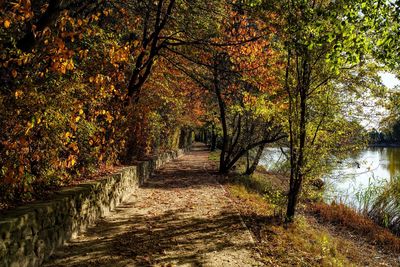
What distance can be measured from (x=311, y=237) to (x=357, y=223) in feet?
19.0

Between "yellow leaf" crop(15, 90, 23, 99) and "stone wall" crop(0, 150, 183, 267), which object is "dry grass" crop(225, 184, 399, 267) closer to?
"stone wall" crop(0, 150, 183, 267)

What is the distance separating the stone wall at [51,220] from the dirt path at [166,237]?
262 mm

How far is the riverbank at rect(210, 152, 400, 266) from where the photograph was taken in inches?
282

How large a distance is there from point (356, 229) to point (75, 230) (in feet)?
36.1

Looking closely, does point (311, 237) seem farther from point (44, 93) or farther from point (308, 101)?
point (44, 93)

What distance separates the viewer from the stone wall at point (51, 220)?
4598 millimetres

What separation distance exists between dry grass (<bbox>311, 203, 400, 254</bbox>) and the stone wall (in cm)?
952

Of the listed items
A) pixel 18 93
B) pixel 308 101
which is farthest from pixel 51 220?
pixel 308 101

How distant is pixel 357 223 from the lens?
13508 mm

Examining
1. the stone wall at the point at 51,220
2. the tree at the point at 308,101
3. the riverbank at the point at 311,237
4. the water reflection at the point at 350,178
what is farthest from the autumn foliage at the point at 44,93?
the water reflection at the point at 350,178

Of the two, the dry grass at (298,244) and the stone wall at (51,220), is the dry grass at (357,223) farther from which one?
the stone wall at (51,220)

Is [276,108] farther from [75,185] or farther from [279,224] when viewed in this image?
[75,185]

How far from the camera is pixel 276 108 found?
421 inches

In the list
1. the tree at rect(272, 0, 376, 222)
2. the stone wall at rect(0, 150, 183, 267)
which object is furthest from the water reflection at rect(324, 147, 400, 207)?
the stone wall at rect(0, 150, 183, 267)
